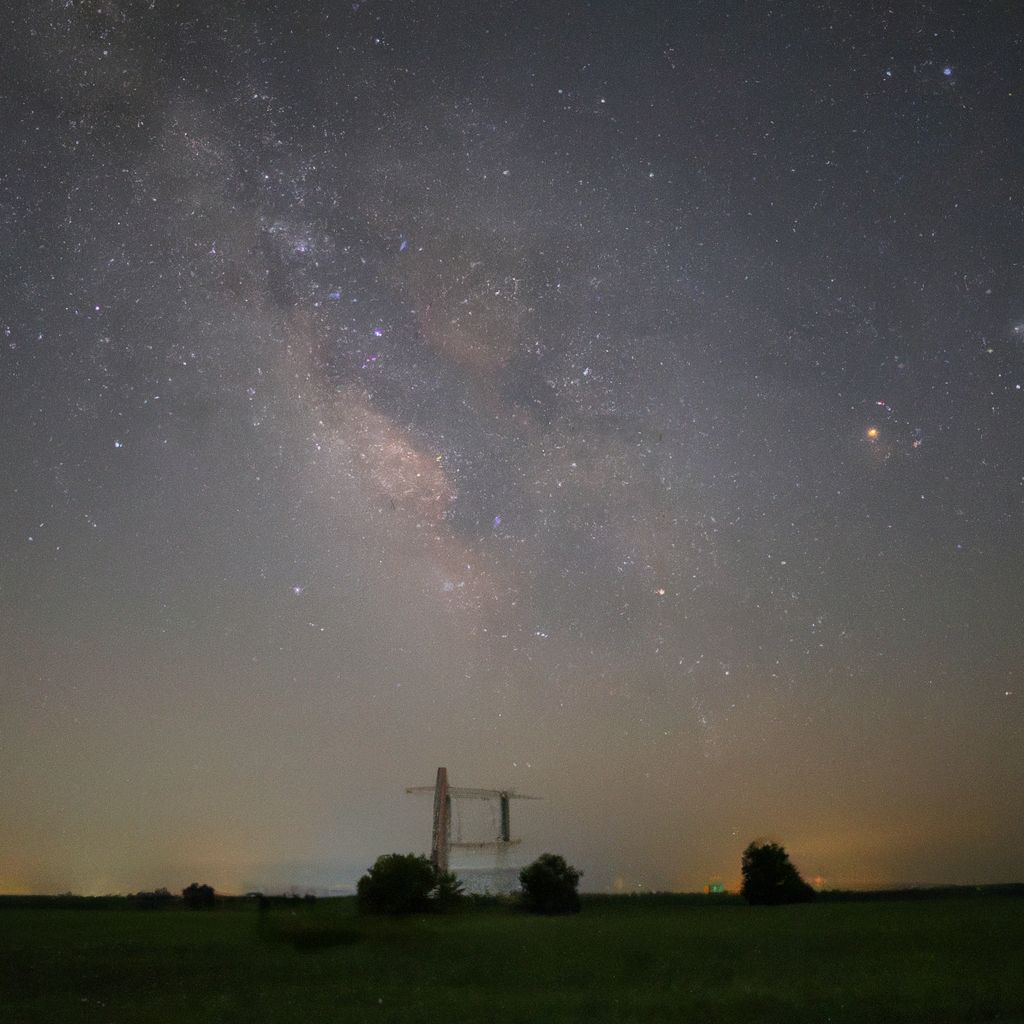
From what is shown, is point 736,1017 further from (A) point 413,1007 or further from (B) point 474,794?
(B) point 474,794

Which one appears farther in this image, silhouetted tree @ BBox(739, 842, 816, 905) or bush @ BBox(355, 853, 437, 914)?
silhouetted tree @ BBox(739, 842, 816, 905)

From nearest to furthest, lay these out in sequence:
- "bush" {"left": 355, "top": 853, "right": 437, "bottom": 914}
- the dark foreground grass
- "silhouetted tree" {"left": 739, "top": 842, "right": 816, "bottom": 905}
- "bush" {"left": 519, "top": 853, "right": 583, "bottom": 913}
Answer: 1. the dark foreground grass
2. "bush" {"left": 355, "top": 853, "right": 437, "bottom": 914}
3. "bush" {"left": 519, "top": 853, "right": 583, "bottom": 913}
4. "silhouetted tree" {"left": 739, "top": 842, "right": 816, "bottom": 905}

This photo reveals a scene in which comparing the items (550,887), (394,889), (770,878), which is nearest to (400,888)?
(394,889)

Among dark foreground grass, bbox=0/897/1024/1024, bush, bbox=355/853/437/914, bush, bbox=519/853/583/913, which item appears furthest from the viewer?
bush, bbox=519/853/583/913

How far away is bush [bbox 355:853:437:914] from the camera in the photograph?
66.4m

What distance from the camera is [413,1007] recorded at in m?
22.4

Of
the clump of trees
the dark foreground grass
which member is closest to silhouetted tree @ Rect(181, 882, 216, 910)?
the clump of trees

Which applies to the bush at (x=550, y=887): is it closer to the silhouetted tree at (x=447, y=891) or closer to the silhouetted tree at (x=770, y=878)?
the silhouetted tree at (x=447, y=891)

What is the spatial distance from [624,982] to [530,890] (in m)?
54.7

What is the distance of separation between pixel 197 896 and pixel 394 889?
94.3 ft

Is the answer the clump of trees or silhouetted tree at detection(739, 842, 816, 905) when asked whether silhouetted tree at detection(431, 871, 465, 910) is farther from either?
silhouetted tree at detection(739, 842, 816, 905)

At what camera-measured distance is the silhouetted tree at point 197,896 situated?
84312 mm

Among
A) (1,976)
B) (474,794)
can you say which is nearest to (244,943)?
(1,976)

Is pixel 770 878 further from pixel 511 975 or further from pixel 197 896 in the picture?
pixel 511 975
